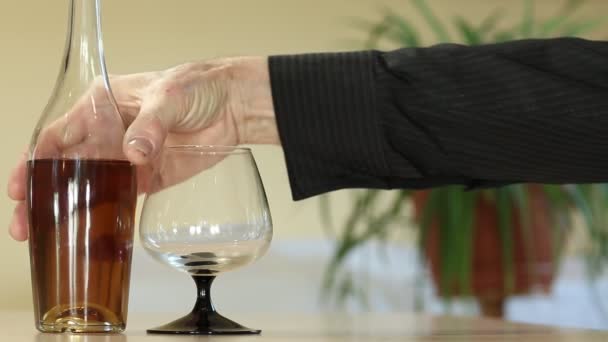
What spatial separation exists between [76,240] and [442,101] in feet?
1.47

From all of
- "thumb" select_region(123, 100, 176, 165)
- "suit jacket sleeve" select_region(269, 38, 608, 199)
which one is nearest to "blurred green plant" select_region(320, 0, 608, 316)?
"suit jacket sleeve" select_region(269, 38, 608, 199)

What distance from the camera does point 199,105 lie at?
1051 millimetres

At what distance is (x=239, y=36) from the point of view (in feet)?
10.2

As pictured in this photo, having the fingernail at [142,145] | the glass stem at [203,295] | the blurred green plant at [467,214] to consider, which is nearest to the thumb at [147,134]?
the fingernail at [142,145]

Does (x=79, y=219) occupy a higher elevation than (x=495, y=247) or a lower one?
lower

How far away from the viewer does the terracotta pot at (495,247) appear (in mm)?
2389

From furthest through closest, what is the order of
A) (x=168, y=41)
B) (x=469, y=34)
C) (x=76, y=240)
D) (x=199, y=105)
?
(x=168, y=41) → (x=469, y=34) → (x=199, y=105) → (x=76, y=240)

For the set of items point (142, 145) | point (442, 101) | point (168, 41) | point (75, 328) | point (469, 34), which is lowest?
point (75, 328)

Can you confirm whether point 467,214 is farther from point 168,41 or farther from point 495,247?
point 168,41

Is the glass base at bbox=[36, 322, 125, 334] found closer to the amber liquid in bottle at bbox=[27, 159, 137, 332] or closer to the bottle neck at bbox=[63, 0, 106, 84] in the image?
the amber liquid in bottle at bbox=[27, 159, 137, 332]

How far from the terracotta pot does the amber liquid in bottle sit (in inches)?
65.9

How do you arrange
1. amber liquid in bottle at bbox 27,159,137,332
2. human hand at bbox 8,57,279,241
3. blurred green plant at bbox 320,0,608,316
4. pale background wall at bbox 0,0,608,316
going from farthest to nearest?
1. pale background wall at bbox 0,0,608,316
2. blurred green plant at bbox 320,0,608,316
3. human hand at bbox 8,57,279,241
4. amber liquid in bottle at bbox 27,159,137,332

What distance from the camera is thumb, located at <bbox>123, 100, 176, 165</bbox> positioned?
2.55 feet

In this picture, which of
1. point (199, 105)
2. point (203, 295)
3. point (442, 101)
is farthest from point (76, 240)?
point (442, 101)
